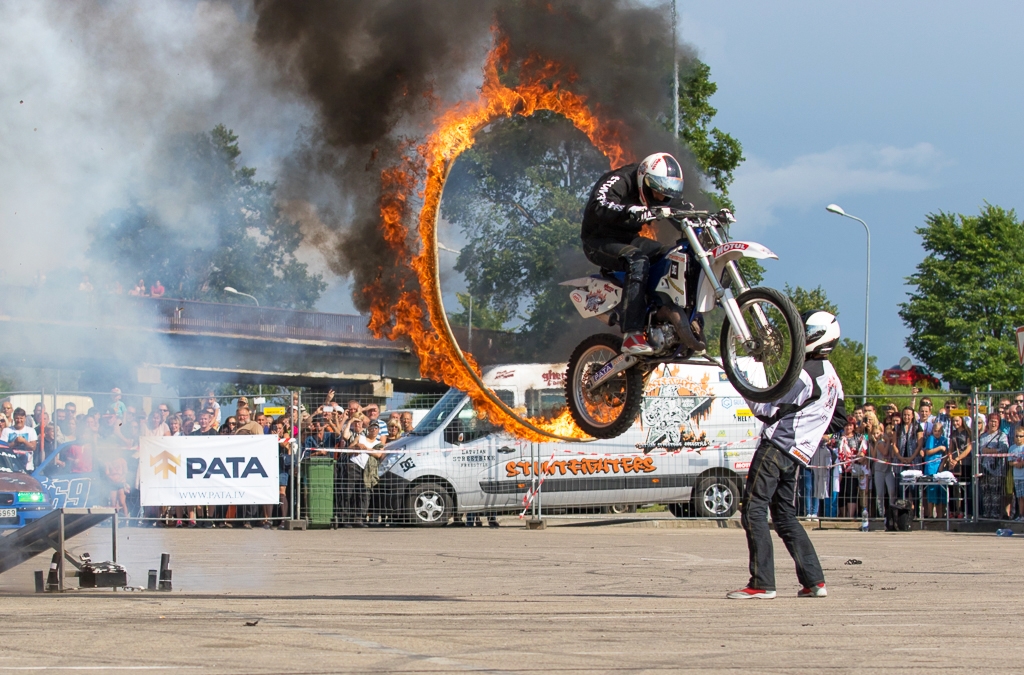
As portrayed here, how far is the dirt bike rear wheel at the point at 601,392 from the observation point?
33.8 feet

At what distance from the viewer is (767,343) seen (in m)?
8.98

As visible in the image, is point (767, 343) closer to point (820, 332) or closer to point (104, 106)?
point (820, 332)

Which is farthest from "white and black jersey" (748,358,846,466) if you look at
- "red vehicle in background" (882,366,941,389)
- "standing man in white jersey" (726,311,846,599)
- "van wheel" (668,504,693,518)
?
"red vehicle in background" (882,366,941,389)

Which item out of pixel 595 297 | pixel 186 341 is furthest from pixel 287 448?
pixel 595 297

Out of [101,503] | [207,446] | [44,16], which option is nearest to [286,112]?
[44,16]

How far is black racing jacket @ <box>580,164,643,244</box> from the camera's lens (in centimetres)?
960

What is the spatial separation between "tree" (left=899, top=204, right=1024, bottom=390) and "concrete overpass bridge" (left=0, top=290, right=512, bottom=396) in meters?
58.1

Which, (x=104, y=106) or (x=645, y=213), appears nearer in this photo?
(x=645, y=213)

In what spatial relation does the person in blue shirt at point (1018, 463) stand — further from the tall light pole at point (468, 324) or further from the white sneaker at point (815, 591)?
the tall light pole at point (468, 324)

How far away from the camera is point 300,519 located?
21391 mm

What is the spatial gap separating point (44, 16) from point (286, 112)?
97.8 inches

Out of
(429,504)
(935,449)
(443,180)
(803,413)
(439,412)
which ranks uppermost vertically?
(443,180)

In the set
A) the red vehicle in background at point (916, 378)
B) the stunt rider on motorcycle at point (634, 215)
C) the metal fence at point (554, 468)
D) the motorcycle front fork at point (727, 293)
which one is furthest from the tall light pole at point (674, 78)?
the red vehicle in background at point (916, 378)

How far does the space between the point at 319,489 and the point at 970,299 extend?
56.5 metres
